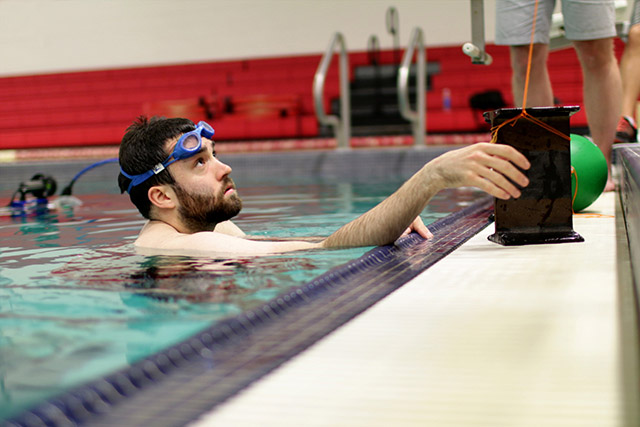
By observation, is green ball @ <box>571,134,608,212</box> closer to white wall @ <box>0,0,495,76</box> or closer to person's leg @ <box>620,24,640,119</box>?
person's leg @ <box>620,24,640,119</box>

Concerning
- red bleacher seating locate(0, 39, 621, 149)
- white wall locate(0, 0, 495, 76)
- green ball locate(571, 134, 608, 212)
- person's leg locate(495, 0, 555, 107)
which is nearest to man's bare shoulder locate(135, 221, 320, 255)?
green ball locate(571, 134, 608, 212)

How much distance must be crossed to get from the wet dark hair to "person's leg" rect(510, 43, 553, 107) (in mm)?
1671

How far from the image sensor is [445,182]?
1.77m

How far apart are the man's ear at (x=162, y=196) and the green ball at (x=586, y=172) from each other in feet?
4.68

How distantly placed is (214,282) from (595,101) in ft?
7.38

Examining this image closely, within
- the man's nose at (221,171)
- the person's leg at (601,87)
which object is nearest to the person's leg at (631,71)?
the person's leg at (601,87)

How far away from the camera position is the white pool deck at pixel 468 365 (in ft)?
2.73

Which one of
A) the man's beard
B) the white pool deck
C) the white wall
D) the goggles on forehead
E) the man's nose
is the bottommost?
the white pool deck

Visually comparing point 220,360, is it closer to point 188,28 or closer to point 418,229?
point 418,229

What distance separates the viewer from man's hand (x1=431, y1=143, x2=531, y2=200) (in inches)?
66.4

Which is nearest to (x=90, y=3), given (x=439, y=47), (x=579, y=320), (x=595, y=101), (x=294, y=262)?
(x=439, y=47)

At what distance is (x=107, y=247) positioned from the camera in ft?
8.55

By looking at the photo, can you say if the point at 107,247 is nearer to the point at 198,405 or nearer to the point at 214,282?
the point at 214,282

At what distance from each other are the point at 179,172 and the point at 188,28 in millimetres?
10594
